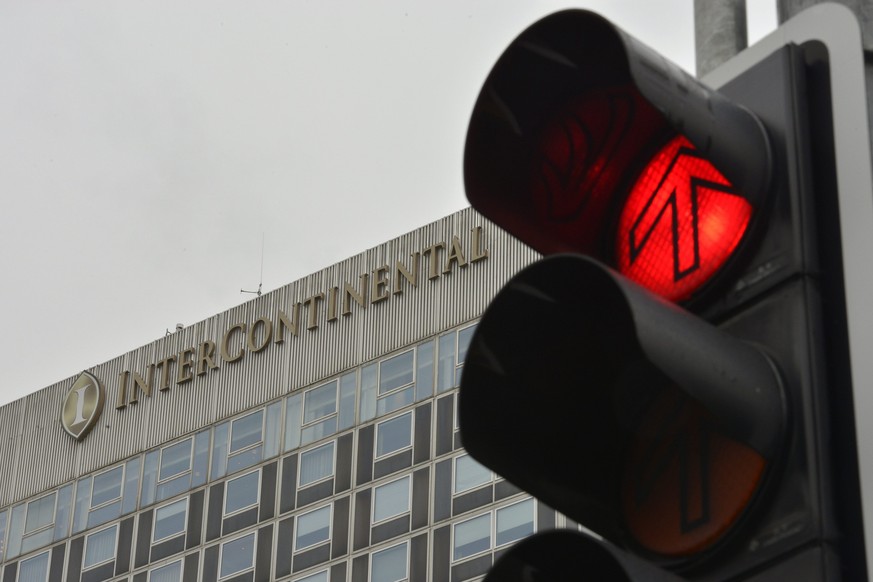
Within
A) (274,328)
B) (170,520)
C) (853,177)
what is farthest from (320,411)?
(853,177)

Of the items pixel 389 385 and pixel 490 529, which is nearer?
pixel 490 529

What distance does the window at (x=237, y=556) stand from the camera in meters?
51.9

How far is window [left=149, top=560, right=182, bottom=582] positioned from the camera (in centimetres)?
5334

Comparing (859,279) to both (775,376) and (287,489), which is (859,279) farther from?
(287,489)

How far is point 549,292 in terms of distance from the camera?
3934mm

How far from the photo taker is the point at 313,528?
50.8 meters

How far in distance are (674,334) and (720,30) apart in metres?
1.04

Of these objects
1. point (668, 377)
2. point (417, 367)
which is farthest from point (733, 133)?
point (417, 367)

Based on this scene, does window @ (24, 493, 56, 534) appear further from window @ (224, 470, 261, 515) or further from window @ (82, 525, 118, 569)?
window @ (224, 470, 261, 515)

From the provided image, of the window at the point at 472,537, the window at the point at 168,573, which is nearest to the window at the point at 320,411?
the window at the point at 168,573

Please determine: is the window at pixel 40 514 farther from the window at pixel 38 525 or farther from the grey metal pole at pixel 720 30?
the grey metal pole at pixel 720 30

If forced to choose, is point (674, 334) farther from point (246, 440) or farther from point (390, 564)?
point (246, 440)

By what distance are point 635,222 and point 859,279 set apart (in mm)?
797

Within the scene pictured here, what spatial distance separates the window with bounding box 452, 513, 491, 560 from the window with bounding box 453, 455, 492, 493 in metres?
0.84
